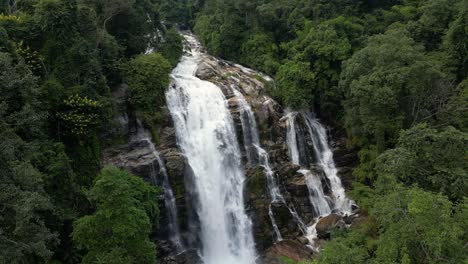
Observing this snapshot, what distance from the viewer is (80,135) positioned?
1798 cm

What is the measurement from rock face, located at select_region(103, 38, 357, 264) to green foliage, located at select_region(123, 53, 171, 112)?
687mm

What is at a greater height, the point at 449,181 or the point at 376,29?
the point at 376,29

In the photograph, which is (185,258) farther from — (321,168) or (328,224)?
(321,168)

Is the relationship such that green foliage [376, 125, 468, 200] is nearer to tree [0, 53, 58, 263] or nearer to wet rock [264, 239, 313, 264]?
wet rock [264, 239, 313, 264]

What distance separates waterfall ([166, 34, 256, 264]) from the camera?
68.6 feet

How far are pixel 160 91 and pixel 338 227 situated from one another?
13452 mm

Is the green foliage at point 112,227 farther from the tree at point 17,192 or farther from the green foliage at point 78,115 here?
the green foliage at point 78,115

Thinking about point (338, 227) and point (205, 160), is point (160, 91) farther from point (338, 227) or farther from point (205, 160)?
point (338, 227)

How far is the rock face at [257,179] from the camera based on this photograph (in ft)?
65.4

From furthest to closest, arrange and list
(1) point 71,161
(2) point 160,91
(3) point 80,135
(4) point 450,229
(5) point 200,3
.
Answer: (5) point 200,3
(2) point 160,91
(3) point 80,135
(1) point 71,161
(4) point 450,229

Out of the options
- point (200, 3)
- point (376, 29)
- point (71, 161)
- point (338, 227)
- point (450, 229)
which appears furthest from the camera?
point (200, 3)

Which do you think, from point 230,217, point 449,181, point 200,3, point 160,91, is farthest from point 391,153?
point 200,3

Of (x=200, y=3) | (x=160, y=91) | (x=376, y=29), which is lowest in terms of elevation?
(x=160, y=91)

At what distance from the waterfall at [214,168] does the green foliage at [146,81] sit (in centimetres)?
129
